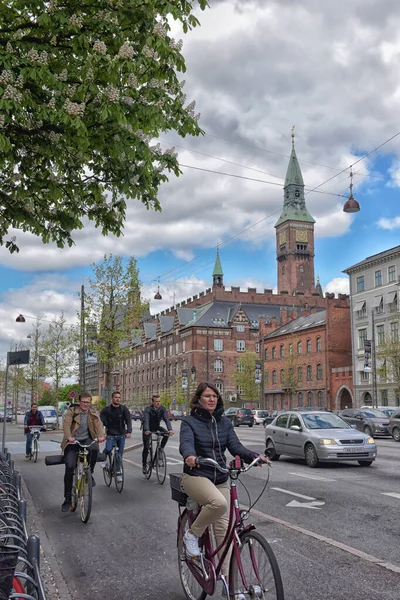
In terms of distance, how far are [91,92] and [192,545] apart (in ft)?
16.4

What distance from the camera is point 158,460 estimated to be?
14.0 meters

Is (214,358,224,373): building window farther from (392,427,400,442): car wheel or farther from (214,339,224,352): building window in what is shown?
(392,427,400,442): car wheel

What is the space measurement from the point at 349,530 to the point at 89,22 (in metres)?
7.15

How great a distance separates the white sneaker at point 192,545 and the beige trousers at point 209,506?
0.29ft

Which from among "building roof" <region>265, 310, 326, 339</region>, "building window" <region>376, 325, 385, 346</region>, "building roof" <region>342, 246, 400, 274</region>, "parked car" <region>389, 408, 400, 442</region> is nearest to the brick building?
"building roof" <region>265, 310, 326, 339</region>

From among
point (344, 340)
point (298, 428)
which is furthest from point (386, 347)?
point (298, 428)

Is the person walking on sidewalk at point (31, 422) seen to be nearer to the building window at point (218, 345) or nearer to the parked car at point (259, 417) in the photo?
the parked car at point (259, 417)

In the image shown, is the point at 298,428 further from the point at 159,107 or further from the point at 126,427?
the point at 159,107

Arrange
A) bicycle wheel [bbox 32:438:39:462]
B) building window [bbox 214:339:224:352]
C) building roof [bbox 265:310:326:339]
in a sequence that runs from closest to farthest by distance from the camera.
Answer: bicycle wheel [bbox 32:438:39:462]
building roof [bbox 265:310:326:339]
building window [bbox 214:339:224:352]

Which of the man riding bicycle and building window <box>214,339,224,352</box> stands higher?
building window <box>214,339,224,352</box>

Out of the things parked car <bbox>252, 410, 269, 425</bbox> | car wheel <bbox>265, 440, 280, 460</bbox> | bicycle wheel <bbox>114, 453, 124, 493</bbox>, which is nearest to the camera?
bicycle wheel <bbox>114, 453, 124, 493</bbox>

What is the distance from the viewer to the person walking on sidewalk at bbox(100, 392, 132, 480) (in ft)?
42.2

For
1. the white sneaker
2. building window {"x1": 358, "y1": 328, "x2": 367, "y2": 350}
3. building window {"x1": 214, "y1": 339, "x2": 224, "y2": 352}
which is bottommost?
the white sneaker

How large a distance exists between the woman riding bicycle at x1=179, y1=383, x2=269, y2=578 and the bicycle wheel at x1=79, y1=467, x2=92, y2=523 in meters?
4.02
